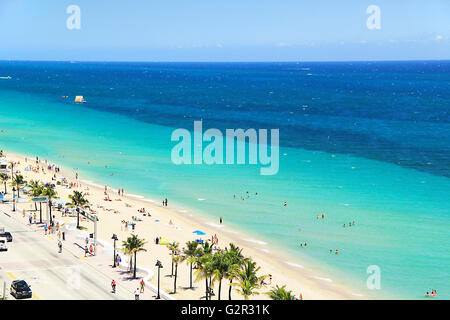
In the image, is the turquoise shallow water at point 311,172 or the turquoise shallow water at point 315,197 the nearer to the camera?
the turquoise shallow water at point 315,197

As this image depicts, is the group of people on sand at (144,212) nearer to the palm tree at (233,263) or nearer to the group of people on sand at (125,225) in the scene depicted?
the group of people on sand at (125,225)

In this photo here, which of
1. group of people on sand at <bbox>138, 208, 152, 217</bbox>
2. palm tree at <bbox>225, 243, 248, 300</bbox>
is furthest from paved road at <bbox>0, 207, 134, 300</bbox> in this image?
group of people on sand at <bbox>138, 208, 152, 217</bbox>

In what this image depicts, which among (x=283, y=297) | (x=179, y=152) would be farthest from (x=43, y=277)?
(x=179, y=152)

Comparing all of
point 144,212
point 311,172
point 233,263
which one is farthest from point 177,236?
point 311,172

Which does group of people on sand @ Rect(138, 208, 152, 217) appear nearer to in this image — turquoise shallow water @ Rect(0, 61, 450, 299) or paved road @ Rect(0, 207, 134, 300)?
turquoise shallow water @ Rect(0, 61, 450, 299)

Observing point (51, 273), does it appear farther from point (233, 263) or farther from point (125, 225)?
point (125, 225)

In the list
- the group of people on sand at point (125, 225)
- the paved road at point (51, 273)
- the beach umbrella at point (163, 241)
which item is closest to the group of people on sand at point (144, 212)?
the group of people on sand at point (125, 225)
